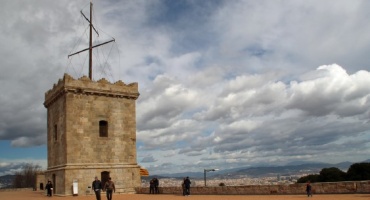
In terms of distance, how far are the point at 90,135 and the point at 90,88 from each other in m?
3.21

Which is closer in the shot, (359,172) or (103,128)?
(103,128)

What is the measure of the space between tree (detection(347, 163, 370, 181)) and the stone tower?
59.3 feet

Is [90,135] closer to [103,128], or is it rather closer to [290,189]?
[103,128]

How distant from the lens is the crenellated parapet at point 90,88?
87.0 ft

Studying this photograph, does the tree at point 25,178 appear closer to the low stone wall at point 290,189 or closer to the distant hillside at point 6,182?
the distant hillside at point 6,182

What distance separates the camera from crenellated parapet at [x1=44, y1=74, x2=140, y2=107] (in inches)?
1045

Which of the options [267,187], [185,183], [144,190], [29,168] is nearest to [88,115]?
[144,190]

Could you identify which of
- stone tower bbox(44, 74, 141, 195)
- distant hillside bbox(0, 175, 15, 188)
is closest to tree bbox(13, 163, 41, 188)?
distant hillside bbox(0, 175, 15, 188)

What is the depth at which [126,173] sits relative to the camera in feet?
91.7

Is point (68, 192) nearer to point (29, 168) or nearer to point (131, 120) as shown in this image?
point (131, 120)

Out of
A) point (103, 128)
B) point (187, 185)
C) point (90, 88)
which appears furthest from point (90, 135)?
point (187, 185)

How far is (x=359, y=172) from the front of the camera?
33.8m

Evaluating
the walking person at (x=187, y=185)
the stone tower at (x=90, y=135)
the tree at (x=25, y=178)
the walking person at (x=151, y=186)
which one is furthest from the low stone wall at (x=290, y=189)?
the tree at (x=25, y=178)

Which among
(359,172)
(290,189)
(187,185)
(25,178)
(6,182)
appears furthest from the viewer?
(6,182)
